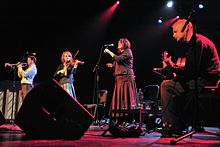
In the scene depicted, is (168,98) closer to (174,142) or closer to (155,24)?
(174,142)

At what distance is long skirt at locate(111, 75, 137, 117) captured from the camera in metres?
5.29

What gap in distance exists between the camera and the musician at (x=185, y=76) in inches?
134

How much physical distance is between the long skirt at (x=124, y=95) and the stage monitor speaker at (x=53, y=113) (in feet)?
7.20

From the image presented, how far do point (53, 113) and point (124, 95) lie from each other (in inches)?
93.7

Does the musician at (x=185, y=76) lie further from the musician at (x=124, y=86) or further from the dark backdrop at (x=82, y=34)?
the dark backdrop at (x=82, y=34)

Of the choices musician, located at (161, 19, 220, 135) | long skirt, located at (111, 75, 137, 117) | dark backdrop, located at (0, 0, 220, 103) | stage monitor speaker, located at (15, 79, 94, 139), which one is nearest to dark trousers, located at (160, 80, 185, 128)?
musician, located at (161, 19, 220, 135)

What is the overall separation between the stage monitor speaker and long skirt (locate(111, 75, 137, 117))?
7.20 ft

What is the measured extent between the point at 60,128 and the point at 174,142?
123 cm

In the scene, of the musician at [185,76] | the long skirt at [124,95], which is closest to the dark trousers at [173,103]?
the musician at [185,76]

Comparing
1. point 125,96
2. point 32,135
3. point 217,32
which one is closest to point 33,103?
point 32,135

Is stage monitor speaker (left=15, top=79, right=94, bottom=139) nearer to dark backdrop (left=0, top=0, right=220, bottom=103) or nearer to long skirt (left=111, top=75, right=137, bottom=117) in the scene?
long skirt (left=111, top=75, right=137, bottom=117)

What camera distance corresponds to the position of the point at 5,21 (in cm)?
1023

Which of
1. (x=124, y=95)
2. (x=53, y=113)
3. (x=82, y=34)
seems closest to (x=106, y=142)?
(x=53, y=113)

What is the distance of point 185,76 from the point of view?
Answer: 135 inches
